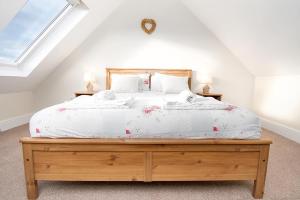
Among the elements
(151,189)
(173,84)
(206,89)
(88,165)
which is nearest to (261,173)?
(151,189)

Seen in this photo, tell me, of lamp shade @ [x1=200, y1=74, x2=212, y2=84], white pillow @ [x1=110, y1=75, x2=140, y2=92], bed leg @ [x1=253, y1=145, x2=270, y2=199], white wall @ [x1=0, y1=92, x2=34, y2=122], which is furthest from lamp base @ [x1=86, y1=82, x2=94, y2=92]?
bed leg @ [x1=253, y1=145, x2=270, y2=199]

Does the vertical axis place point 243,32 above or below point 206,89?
above

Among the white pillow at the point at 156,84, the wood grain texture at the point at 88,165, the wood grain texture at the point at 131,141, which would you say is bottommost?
the wood grain texture at the point at 88,165

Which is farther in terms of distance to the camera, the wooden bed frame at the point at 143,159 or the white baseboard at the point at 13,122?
the white baseboard at the point at 13,122

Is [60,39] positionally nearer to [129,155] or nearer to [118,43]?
[118,43]

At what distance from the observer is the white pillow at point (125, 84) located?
119 inches

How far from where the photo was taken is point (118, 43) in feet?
11.9

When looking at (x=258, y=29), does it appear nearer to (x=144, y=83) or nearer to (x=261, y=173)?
(x=144, y=83)

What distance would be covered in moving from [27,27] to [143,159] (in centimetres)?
268

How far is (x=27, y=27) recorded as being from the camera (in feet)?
8.80

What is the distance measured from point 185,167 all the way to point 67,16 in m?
3.01

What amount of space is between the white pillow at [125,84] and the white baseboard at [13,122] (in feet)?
5.85

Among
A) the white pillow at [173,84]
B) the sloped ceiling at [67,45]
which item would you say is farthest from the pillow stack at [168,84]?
the sloped ceiling at [67,45]

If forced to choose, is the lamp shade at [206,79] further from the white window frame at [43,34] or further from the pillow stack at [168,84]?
the white window frame at [43,34]
